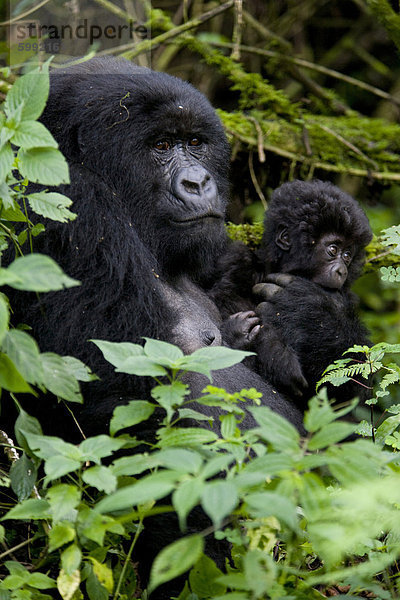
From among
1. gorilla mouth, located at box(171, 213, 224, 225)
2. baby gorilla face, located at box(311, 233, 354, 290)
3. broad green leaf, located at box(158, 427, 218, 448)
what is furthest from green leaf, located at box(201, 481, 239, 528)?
baby gorilla face, located at box(311, 233, 354, 290)

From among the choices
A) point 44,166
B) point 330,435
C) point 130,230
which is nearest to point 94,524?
point 330,435

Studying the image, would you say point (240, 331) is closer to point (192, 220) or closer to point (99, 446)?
point (192, 220)

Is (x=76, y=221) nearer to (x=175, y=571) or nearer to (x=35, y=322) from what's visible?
(x=35, y=322)

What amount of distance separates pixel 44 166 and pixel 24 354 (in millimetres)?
460

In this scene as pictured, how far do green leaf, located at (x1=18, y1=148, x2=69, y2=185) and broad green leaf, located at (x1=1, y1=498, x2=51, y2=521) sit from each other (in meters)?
0.75

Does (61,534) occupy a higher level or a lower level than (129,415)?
lower

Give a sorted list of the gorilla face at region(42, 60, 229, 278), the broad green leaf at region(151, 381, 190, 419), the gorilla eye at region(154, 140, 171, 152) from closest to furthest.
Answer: the broad green leaf at region(151, 381, 190, 419) < the gorilla face at region(42, 60, 229, 278) < the gorilla eye at region(154, 140, 171, 152)

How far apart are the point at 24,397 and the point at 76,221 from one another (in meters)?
0.69

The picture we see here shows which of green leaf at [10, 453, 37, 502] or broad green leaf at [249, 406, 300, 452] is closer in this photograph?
broad green leaf at [249, 406, 300, 452]

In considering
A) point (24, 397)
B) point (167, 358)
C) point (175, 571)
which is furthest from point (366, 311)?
point (175, 571)

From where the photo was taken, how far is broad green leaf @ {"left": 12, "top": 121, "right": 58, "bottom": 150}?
1.70 meters

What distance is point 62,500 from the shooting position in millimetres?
1583

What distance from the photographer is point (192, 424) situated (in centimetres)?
244

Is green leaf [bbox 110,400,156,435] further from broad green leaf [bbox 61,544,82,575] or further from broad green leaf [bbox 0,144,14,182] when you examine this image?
broad green leaf [bbox 0,144,14,182]
